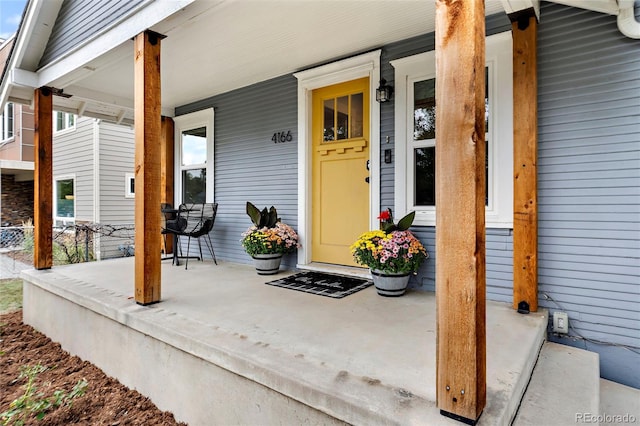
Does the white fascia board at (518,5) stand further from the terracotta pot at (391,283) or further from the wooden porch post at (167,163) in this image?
the wooden porch post at (167,163)

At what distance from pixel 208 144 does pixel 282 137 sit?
1.45 metres

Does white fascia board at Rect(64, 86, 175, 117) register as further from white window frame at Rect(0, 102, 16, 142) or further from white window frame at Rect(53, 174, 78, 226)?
white window frame at Rect(0, 102, 16, 142)

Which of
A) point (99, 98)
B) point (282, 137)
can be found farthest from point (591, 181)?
point (99, 98)

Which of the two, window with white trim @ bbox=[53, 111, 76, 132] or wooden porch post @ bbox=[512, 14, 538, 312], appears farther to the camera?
window with white trim @ bbox=[53, 111, 76, 132]

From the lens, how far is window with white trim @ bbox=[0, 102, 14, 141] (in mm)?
10148

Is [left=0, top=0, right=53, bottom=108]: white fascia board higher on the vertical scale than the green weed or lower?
higher

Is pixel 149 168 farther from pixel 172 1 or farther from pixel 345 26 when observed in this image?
pixel 345 26

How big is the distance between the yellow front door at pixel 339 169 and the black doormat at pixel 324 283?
294 mm

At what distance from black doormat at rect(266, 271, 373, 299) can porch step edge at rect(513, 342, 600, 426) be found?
1.49 m

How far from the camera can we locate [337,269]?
3734 mm

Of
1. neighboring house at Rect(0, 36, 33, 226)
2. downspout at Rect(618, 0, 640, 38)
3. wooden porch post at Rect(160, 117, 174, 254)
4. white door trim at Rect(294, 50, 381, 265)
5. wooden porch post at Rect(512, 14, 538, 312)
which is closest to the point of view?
downspout at Rect(618, 0, 640, 38)

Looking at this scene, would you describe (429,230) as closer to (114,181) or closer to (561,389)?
(561,389)

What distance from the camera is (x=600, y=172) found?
2371 mm

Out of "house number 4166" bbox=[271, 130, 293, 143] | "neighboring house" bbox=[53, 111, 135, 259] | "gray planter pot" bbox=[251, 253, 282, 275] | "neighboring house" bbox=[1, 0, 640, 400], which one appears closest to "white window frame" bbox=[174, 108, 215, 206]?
"neighboring house" bbox=[1, 0, 640, 400]
